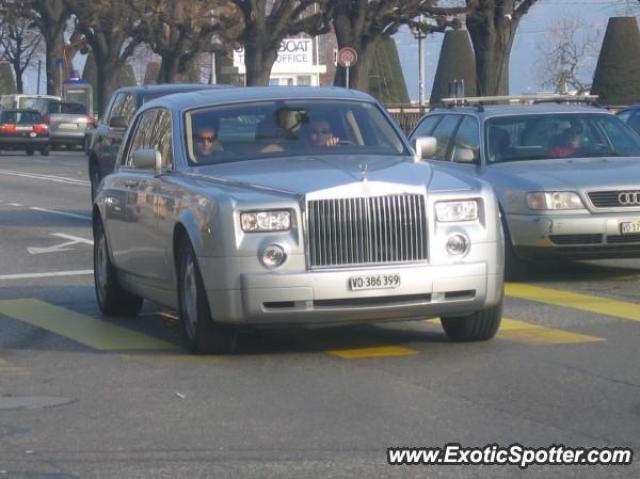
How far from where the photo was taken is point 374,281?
9414mm

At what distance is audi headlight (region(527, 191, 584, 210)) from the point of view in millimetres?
13352

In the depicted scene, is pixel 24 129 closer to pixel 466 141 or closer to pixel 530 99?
pixel 530 99

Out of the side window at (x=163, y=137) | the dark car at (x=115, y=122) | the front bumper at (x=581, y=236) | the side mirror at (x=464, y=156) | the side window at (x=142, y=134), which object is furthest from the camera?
the dark car at (x=115, y=122)

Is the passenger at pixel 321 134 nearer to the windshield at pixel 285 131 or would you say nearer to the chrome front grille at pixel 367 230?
the windshield at pixel 285 131

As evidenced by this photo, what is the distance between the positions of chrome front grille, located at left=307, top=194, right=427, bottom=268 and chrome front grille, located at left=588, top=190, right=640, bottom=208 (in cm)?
418

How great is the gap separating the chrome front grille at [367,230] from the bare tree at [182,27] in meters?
49.5

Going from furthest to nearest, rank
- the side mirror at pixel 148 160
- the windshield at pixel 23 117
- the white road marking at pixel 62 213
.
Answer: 1. the windshield at pixel 23 117
2. the white road marking at pixel 62 213
3. the side mirror at pixel 148 160

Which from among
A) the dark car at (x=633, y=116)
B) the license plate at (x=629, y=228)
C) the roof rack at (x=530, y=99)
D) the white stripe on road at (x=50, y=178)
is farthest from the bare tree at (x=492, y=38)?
the license plate at (x=629, y=228)

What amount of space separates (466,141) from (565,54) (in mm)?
63685

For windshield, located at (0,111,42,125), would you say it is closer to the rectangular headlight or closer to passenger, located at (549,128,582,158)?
passenger, located at (549,128,582,158)

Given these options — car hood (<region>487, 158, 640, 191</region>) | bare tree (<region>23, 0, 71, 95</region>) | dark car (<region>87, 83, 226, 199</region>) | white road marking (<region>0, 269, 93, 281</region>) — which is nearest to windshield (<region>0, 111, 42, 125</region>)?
bare tree (<region>23, 0, 71, 95</region>)

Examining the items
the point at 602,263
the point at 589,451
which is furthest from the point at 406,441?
the point at 602,263

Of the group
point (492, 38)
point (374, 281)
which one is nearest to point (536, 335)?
point (374, 281)

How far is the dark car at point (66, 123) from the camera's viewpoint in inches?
2256
